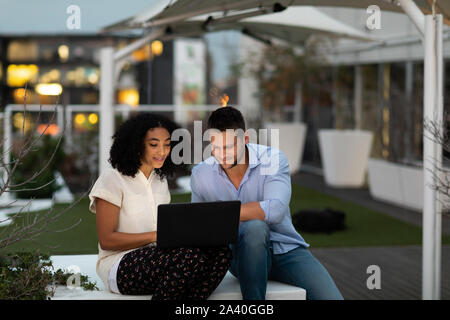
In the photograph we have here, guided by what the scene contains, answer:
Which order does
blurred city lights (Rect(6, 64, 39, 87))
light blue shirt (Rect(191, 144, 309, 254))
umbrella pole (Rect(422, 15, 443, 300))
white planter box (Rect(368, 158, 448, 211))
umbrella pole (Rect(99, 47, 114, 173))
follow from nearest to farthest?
light blue shirt (Rect(191, 144, 309, 254)) < umbrella pole (Rect(422, 15, 443, 300)) < umbrella pole (Rect(99, 47, 114, 173)) < white planter box (Rect(368, 158, 448, 211)) < blurred city lights (Rect(6, 64, 39, 87))

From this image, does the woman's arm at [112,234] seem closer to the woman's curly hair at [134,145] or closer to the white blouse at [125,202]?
the white blouse at [125,202]

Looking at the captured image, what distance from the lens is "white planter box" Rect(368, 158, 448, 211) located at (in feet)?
30.7

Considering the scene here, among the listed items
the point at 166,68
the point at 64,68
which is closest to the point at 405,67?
the point at 166,68

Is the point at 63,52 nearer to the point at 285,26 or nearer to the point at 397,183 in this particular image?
the point at 285,26

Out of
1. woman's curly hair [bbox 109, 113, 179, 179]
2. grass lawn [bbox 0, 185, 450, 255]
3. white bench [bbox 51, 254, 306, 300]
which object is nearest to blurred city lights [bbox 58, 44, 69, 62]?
grass lawn [bbox 0, 185, 450, 255]

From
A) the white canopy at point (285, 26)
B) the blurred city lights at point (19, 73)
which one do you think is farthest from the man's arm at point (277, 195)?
the blurred city lights at point (19, 73)

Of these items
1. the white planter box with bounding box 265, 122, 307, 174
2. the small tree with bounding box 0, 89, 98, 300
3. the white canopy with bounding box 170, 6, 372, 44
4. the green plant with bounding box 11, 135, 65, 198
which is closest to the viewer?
the small tree with bounding box 0, 89, 98, 300

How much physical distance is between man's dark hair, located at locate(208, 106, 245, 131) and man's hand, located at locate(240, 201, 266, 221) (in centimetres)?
38

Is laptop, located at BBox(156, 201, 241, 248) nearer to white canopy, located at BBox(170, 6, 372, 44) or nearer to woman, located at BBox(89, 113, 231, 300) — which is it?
woman, located at BBox(89, 113, 231, 300)

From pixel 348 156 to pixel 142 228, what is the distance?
9226 millimetres

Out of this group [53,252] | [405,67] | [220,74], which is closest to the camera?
[53,252]

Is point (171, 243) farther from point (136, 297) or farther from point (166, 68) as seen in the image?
point (166, 68)
